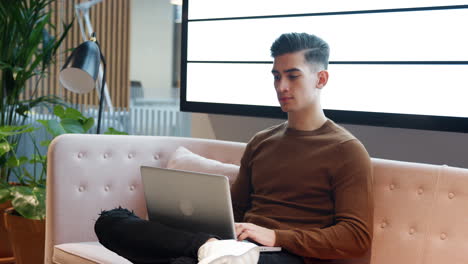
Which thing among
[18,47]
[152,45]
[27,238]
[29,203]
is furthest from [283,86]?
[152,45]

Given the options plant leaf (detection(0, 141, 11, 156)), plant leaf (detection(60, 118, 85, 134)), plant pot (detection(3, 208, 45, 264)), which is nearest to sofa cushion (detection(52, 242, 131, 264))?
plant pot (detection(3, 208, 45, 264))

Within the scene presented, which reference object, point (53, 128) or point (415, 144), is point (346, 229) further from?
point (53, 128)

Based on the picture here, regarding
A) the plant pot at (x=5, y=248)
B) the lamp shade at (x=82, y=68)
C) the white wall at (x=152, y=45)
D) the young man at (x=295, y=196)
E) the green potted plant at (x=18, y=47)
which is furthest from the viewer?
the white wall at (x=152, y=45)

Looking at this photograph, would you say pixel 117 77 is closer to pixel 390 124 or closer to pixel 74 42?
pixel 74 42

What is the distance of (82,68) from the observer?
3.08m

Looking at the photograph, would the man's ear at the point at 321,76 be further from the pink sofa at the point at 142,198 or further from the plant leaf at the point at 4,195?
the plant leaf at the point at 4,195

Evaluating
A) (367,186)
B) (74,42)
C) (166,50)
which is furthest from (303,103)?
(166,50)

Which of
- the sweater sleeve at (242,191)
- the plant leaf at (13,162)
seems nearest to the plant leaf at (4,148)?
the plant leaf at (13,162)

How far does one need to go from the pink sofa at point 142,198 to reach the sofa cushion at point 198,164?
0.37 feet

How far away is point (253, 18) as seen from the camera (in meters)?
3.32

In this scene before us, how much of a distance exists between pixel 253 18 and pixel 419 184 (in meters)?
1.55

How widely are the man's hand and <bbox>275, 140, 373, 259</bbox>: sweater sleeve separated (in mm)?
20

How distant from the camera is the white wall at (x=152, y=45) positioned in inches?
488

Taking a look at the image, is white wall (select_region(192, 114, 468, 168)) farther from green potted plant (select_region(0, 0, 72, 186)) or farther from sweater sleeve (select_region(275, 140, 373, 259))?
green potted plant (select_region(0, 0, 72, 186))
